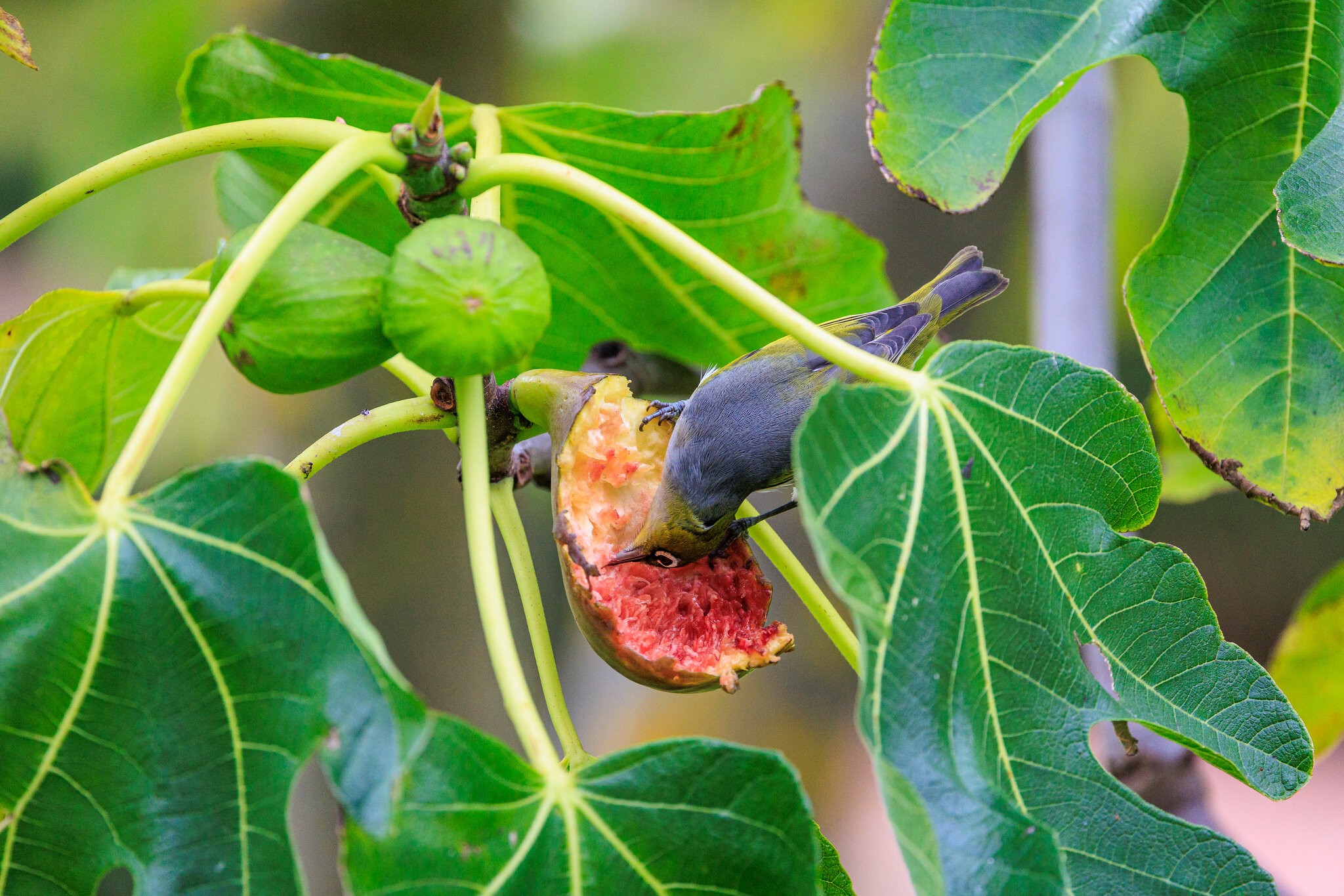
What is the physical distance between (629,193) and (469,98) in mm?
1262

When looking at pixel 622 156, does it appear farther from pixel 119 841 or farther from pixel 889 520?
pixel 119 841

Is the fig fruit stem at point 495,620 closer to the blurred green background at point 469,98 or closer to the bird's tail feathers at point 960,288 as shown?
the bird's tail feathers at point 960,288

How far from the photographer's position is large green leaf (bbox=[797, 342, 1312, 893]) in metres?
0.68

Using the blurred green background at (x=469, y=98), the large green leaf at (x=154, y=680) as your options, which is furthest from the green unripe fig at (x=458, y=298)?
the blurred green background at (x=469, y=98)

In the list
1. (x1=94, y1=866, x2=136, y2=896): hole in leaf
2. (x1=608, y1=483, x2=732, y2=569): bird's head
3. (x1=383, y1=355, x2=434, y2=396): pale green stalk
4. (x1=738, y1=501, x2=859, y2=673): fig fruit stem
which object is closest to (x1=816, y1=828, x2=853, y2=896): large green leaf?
(x1=738, y1=501, x2=859, y2=673): fig fruit stem

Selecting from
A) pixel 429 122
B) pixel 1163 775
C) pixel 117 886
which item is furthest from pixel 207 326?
pixel 117 886

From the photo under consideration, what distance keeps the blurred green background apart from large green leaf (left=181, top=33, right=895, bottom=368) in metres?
1.17

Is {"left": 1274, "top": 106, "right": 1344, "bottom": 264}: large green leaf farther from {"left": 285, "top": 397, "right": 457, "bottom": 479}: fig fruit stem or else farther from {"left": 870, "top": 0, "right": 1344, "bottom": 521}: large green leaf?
{"left": 285, "top": 397, "right": 457, "bottom": 479}: fig fruit stem

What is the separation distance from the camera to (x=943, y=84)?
98 cm

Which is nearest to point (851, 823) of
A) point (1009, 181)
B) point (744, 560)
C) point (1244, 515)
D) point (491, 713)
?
point (491, 713)

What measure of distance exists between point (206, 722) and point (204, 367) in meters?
2.02

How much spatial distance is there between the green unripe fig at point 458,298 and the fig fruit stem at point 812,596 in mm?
331

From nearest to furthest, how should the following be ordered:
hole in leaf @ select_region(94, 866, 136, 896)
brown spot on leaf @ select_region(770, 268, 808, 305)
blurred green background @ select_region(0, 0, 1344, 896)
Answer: brown spot on leaf @ select_region(770, 268, 808, 305) → blurred green background @ select_region(0, 0, 1344, 896) → hole in leaf @ select_region(94, 866, 136, 896)

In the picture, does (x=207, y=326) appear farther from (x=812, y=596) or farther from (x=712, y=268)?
(x=812, y=596)
